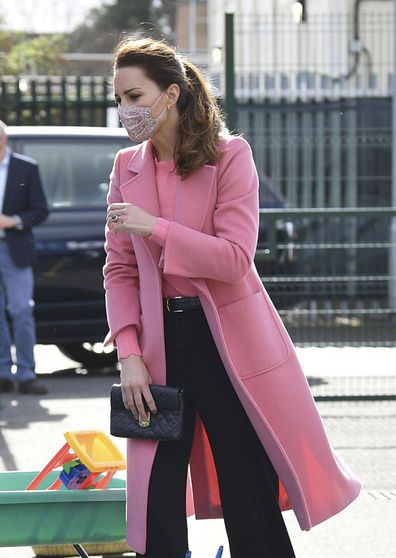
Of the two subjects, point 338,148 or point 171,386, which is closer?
point 171,386

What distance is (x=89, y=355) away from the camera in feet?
38.4

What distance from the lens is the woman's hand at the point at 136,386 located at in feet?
13.7

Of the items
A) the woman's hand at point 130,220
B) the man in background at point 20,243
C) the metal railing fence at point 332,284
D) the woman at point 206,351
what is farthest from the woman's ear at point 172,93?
the man in background at point 20,243

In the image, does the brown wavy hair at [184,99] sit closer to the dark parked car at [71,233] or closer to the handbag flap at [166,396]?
the handbag flap at [166,396]

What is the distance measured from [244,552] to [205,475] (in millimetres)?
266

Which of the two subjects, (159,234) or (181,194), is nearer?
(159,234)

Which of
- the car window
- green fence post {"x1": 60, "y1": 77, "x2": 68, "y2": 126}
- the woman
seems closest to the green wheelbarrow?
the woman

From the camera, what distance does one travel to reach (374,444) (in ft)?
26.8

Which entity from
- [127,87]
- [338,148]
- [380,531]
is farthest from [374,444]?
[338,148]

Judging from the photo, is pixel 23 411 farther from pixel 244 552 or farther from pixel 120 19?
pixel 120 19

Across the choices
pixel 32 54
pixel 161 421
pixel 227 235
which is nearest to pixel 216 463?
pixel 161 421

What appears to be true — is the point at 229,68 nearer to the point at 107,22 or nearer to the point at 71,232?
the point at 71,232

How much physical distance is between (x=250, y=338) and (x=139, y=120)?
72 cm

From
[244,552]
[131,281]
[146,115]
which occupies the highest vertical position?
[146,115]
